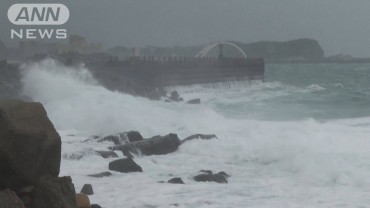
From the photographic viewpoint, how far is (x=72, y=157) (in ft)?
47.2

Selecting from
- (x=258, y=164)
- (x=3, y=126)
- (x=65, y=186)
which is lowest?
(x=258, y=164)

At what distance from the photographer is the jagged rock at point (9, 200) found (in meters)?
5.98

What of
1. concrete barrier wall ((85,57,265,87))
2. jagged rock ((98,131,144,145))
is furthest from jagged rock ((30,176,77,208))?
concrete barrier wall ((85,57,265,87))

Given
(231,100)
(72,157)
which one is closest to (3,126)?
(72,157)

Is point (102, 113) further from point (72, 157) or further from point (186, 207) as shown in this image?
point (186, 207)

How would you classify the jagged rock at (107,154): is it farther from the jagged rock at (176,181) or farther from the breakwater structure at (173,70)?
the breakwater structure at (173,70)

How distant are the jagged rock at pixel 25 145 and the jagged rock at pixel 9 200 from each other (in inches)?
14.0

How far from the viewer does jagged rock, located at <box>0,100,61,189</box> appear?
6473mm

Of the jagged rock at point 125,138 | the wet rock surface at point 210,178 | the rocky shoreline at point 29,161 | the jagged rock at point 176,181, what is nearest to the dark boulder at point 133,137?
the jagged rock at point 125,138

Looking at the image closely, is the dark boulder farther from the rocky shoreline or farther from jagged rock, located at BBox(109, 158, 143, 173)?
the rocky shoreline

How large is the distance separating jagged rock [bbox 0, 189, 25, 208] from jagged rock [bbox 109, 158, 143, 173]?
658 centimetres

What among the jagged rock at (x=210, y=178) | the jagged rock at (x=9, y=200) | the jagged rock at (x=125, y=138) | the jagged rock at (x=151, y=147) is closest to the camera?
the jagged rock at (x=9, y=200)

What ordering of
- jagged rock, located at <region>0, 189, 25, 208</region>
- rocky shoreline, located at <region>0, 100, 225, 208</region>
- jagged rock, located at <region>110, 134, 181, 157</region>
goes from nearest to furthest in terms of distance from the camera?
jagged rock, located at <region>0, 189, 25, 208</region> → rocky shoreline, located at <region>0, 100, 225, 208</region> → jagged rock, located at <region>110, 134, 181, 157</region>

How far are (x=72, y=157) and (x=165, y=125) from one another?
8391 millimetres
